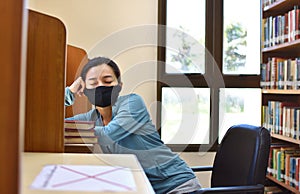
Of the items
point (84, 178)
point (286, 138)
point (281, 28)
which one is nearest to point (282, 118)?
point (286, 138)

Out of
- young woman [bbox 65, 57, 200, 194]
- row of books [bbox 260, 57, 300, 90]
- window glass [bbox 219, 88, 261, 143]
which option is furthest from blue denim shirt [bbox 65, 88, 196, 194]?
window glass [bbox 219, 88, 261, 143]

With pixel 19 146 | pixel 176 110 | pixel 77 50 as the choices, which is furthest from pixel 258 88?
pixel 19 146

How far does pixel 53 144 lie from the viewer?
1271 millimetres

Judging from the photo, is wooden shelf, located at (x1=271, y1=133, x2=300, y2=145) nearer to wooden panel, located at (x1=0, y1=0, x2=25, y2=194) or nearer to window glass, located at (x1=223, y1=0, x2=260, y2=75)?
window glass, located at (x1=223, y1=0, x2=260, y2=75)

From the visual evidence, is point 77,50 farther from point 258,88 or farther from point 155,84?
point 258,88

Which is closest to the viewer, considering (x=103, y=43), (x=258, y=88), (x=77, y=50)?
(x=77, y=50)

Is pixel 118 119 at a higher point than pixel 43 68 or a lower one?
lower

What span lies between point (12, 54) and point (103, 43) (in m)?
3.14

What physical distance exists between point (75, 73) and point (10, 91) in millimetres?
2114

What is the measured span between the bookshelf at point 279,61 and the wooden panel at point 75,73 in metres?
1.36

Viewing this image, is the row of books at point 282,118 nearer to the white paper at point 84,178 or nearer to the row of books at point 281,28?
the row of books at point 281,28

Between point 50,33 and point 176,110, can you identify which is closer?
point 50,33

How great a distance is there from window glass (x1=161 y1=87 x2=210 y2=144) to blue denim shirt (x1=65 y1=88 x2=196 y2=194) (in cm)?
158

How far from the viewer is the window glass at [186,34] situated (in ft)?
11.5
